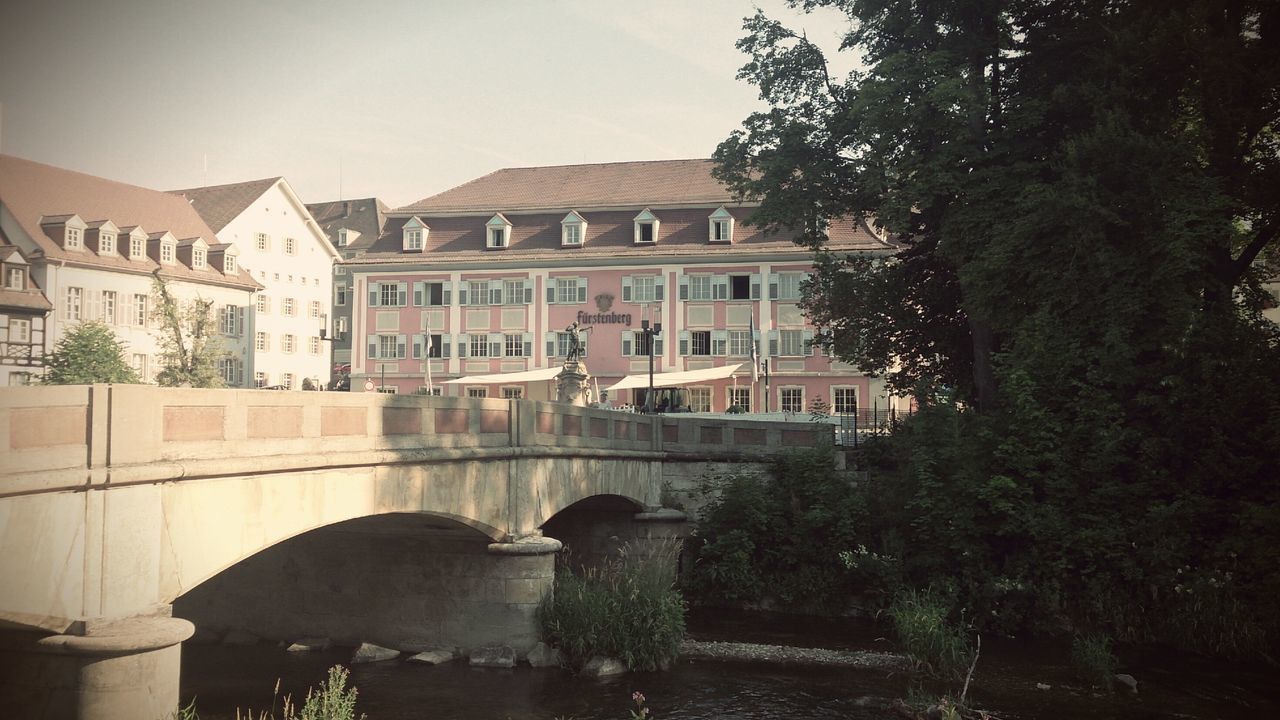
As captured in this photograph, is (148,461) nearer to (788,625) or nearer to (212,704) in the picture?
(212,704)

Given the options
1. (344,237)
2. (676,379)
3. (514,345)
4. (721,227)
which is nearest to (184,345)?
(514,345)

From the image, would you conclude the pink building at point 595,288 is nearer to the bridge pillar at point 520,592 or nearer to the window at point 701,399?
the window at point 701,399

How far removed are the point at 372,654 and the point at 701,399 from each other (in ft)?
102

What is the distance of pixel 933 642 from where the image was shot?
16641mm

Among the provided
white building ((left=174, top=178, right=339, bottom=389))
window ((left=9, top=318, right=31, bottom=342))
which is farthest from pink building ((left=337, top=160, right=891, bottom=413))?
window ((left=9, top=318, right=31, bottom=342))

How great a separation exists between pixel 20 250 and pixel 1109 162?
35549mm

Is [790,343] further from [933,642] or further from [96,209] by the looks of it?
[933,642]

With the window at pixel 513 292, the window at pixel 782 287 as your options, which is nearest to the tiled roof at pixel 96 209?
the window at pixel 513 292

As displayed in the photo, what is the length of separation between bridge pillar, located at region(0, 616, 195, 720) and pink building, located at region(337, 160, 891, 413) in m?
35.9

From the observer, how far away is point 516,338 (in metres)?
49.4

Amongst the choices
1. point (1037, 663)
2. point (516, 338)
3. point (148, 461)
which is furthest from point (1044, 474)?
point (516, 338)

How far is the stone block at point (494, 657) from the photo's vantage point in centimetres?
1616

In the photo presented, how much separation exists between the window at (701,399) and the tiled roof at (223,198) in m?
23.9

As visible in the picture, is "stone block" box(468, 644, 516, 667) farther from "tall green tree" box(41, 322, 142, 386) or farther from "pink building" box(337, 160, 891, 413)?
"pink building" box(337, 160, 891, 413)
